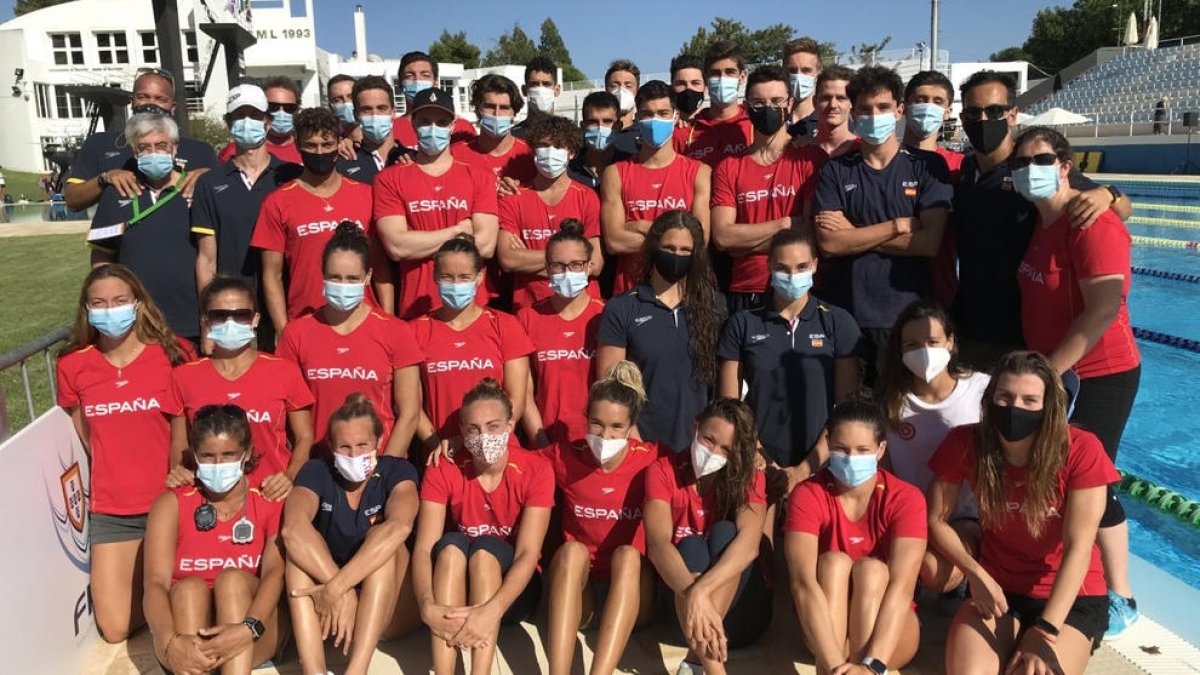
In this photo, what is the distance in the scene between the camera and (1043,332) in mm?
3895

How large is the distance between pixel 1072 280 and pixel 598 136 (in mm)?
2687

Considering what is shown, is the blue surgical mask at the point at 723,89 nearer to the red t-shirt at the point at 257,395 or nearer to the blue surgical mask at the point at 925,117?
the blue surgical mask at the point at 925,117

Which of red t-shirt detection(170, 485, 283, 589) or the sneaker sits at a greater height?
red t-shirt detection(170, 485, 283, 589)

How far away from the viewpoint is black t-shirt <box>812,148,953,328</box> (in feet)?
14.2

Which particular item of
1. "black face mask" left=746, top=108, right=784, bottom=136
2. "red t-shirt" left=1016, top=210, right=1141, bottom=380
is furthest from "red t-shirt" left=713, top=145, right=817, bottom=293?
"red t-shirt" left=1016, top=210, right=1141, bottom=380

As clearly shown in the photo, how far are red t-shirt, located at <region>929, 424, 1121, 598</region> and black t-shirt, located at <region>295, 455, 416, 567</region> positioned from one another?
2.39m

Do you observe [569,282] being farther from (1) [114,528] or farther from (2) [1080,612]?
(2) [1080,612]

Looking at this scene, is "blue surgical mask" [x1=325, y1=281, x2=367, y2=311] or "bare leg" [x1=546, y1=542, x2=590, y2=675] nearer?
"bare leg" [x1=546, y1=542, x2=590, y2=675]

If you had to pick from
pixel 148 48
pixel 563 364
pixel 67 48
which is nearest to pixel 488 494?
pixel 563 364

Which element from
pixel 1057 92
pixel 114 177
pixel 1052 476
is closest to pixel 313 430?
pixel 114 177

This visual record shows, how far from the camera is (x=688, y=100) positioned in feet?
18.5

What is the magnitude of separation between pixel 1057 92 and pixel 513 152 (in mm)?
45812

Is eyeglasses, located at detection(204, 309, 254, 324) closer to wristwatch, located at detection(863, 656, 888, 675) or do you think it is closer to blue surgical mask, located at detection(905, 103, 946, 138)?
wristwatch, located at detection(863, 656, 888, 675)

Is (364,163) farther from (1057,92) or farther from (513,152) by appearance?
(1057,92)
